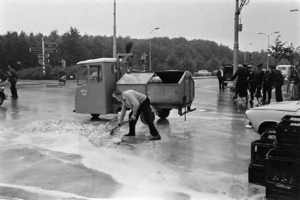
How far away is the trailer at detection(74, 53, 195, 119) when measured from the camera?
10469 mm

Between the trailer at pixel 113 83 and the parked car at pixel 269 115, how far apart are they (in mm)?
3268

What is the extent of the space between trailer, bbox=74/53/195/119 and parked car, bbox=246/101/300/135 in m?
3.27

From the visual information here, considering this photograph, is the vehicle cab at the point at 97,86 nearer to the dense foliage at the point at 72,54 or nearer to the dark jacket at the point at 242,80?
the dark jacket at the point at 242,80

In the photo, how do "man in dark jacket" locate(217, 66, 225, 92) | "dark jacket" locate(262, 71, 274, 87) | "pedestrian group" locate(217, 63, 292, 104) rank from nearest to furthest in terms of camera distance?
"dark jacket" locate(262, 71, 274, 87) < "pedestrian group" locate(217, 63, 292, 104) < "man in dark jacket" locate(217, 66, 225, 92)

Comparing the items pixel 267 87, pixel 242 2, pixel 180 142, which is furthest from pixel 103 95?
pixel 242 2

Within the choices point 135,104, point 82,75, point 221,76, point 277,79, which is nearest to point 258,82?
point 277,79

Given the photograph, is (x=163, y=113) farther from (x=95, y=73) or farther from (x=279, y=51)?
(x=279, y=51)

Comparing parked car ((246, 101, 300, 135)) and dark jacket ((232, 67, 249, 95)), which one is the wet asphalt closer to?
parked car ((246, 101, 300, 135))

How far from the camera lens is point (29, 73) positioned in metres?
49.2

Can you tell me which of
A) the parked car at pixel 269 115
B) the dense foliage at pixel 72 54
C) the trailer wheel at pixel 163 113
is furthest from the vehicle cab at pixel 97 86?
the dense foliage at pixel 72 54

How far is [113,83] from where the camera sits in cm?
1145

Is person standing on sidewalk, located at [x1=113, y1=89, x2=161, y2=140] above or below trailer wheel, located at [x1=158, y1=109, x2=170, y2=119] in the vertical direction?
above

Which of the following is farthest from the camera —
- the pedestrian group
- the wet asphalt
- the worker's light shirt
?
the pedestrian group

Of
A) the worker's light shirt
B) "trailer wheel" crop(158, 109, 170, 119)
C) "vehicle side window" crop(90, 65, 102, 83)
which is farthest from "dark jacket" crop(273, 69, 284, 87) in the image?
the worker's light shirt
